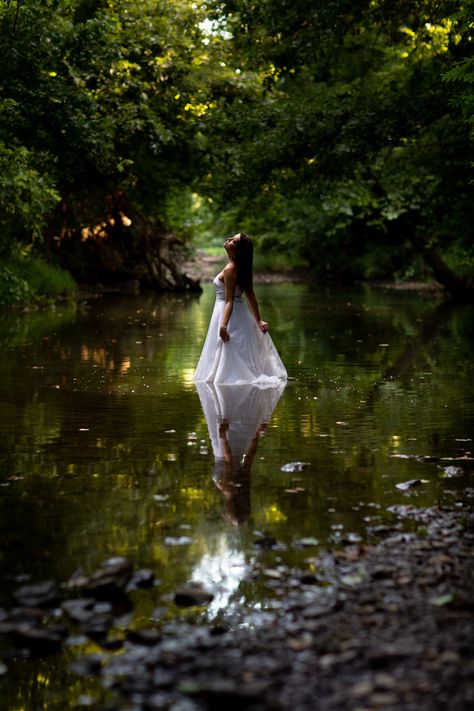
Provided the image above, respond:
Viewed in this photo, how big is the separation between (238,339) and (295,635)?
1019 cm

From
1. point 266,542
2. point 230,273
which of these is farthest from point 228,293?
point 266,542

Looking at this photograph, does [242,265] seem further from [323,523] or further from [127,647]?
[127,647]

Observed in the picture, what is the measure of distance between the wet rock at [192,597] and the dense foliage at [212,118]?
8786 mm

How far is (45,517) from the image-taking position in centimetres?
721

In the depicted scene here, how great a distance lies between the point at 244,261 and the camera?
1495 cm

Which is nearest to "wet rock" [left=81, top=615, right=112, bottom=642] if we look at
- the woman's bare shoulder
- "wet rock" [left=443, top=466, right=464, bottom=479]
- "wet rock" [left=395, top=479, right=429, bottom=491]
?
"wet rock" [left=395, top=479, right=429, bottom=491]

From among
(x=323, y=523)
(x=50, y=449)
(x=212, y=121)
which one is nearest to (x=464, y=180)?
(x=212, y=121)

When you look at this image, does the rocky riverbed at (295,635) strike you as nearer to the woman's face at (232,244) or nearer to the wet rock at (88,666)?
the wet rock at (88,666)

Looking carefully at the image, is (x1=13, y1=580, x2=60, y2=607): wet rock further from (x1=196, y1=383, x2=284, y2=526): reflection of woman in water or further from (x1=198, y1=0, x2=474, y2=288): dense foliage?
(x1=198, y1=0, x2=474, y2=288): dense foliage

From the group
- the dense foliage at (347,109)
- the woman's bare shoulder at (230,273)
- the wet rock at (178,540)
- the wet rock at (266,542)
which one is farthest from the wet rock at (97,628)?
the dense foliage at (347,109)

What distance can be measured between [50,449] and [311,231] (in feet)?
147

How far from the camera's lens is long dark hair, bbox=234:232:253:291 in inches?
581

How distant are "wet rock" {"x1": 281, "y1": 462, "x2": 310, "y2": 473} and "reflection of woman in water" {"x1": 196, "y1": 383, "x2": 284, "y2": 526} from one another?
0.97 ft

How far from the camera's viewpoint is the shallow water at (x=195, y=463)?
241 inches
